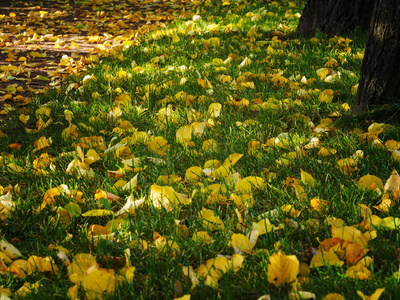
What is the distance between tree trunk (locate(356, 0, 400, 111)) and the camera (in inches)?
98.7

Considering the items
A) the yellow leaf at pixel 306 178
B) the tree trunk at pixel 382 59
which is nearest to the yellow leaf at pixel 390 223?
the yellow leaf at pixel 306 178

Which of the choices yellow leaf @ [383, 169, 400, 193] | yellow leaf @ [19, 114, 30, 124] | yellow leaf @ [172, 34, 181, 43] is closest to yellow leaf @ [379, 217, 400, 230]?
yellow leaf @ [383, 169, 400, 193]

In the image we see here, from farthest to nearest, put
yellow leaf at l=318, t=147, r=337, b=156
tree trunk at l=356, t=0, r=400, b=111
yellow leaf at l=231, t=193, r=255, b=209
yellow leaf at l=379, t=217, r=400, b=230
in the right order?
tree trunk at l=356, t=0, r=400, b=111, yellow leaf at l=318, t=147, r=337, b=156, yellow leaf at l=231, t=193, r=255, b=209, yellow leaf at l=379, t=217, r=400, b=230

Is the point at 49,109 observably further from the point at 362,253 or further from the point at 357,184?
the point at 362,253

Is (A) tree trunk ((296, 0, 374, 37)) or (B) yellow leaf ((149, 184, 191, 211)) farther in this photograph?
(A) tree trunk ((296, 0, 374, 37))

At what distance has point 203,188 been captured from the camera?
201 centimetres

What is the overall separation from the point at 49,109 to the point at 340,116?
6.88 feet

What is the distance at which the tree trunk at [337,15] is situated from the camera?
436 centimetres

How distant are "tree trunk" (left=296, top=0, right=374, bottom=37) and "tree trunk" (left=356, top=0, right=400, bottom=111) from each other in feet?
6.23

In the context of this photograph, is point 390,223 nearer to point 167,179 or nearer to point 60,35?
point 167,179

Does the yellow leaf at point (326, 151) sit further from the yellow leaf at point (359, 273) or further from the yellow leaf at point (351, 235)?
the yellow leaf at point (359, 273)

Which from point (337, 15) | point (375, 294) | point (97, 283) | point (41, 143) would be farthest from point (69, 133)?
point (337, 15)

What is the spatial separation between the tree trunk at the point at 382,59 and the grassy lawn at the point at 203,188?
192 millimetres

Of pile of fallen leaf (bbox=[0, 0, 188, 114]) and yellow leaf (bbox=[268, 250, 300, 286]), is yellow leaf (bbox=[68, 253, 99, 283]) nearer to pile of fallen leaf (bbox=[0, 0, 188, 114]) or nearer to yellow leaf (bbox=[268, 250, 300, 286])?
yellow leaf (bbox=[268, 250, 300, 286])
